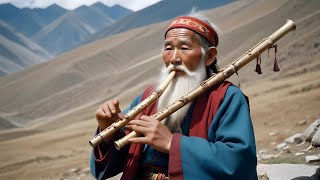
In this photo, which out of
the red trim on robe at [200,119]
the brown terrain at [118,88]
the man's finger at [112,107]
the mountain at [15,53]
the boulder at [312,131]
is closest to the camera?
the red trim on robe at [200,119]

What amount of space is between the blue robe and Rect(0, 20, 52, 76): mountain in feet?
497

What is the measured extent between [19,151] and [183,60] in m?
21.8

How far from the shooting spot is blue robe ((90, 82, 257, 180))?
2010 millimetres

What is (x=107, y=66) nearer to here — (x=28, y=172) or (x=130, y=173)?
(x=28, y=172)

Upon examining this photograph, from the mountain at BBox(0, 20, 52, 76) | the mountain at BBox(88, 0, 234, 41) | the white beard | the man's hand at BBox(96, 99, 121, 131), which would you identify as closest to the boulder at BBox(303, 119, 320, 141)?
the white beard

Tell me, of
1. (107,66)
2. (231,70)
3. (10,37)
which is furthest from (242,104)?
(10,37)

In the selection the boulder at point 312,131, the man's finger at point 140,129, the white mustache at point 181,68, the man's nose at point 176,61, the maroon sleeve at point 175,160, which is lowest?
the boulder at point 312,131

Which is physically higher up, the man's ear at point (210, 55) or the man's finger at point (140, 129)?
the man's ear at point (210, 55)

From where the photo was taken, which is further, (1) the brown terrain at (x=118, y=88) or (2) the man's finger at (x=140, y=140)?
(1) the brown terrain at (x=118, y=88)

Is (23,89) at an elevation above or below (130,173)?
above

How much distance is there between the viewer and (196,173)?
2064 millimetres

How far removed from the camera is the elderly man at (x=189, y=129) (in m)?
2.04

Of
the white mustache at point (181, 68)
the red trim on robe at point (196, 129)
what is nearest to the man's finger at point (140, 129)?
the red trim on robe at point (196, 129)

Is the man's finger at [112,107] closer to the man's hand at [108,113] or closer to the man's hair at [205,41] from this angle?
the man's hand at [108,113]
